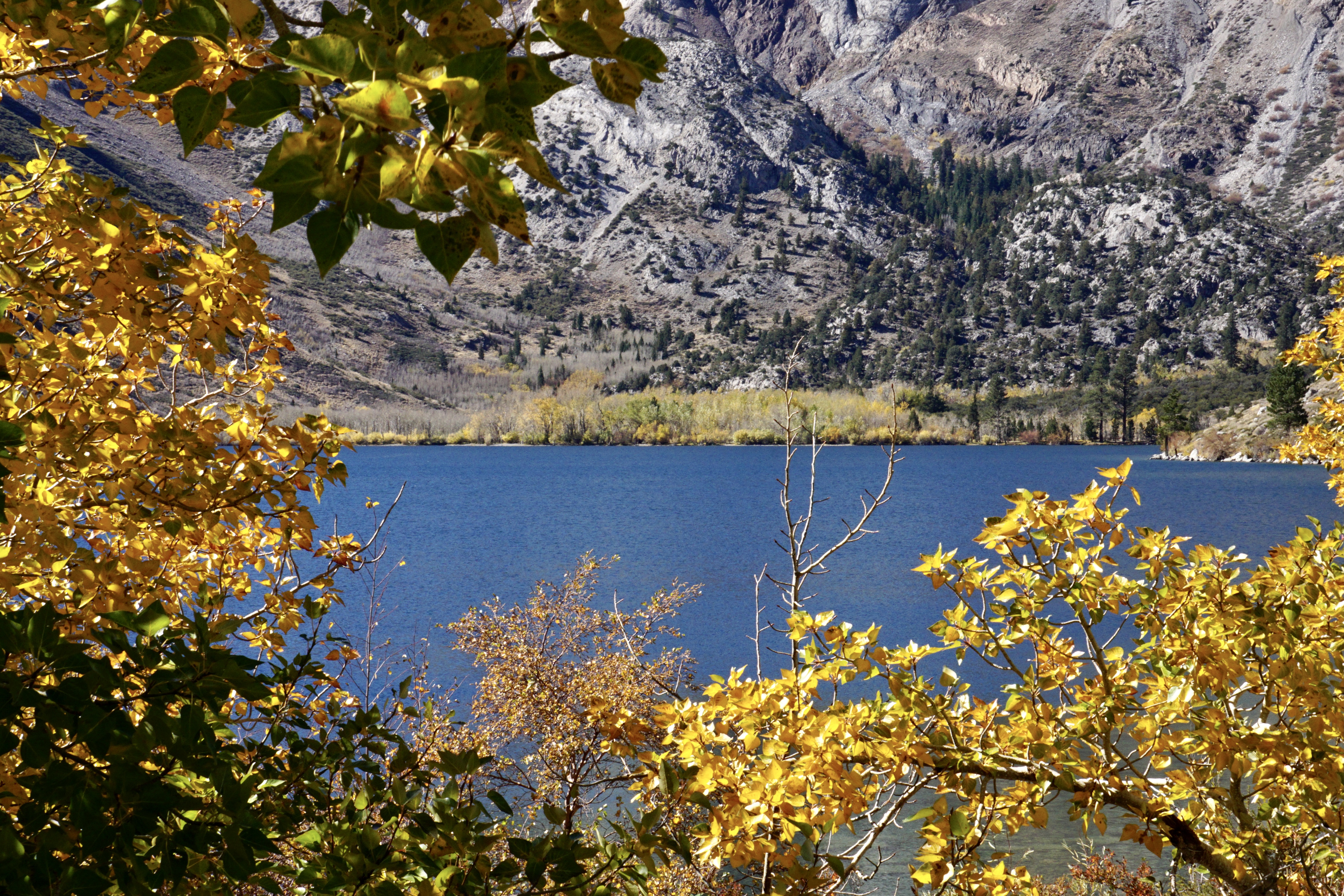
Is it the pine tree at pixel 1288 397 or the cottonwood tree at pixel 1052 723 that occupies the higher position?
the pine tree at pixel 1288 397

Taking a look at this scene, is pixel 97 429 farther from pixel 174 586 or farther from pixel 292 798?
pixel 292 798

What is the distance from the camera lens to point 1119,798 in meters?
2.28

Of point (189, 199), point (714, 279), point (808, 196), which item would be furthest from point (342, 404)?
point (808, 196)

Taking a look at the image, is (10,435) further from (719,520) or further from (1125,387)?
(1125,387)

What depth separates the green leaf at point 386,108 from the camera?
54 centimetres

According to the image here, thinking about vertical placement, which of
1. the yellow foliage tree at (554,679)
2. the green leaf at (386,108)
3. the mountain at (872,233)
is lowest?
the yellow foliage tree at (554,679)

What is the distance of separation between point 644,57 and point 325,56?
0.30m

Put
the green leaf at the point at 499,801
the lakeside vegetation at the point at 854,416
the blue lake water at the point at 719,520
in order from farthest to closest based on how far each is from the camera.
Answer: the lakeside vegetation at the point at 854,416 < the blue lake water at the point at 719,520 < the green leaf at the point at 499,801

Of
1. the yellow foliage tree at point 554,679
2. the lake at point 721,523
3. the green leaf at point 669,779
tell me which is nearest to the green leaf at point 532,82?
the green leaf at point 669,779

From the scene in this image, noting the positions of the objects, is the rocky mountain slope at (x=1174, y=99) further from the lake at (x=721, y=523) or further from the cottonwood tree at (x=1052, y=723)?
the cottonwood tree at (x=1052, y=723)

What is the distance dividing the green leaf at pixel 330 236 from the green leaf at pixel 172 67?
0.27 metres

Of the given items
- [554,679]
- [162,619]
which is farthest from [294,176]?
[554,679]

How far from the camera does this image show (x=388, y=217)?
606 millimetres

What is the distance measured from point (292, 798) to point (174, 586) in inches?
43.0
